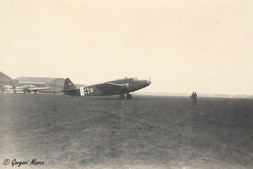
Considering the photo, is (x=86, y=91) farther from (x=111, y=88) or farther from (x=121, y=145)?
(x=121, y=145)

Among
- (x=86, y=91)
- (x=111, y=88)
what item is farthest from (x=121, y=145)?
(x=86, y=91)

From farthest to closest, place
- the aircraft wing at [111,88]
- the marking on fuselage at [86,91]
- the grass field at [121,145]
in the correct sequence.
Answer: the marking on fuselage at [86,91]
the aircraft wing at [111,88]
the grass field at [121,145]

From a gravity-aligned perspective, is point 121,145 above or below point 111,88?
below

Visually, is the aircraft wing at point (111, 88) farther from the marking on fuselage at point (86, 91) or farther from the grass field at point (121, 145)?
the grass field at point (121, 145)

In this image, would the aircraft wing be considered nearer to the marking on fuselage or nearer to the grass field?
the marking on fuselage

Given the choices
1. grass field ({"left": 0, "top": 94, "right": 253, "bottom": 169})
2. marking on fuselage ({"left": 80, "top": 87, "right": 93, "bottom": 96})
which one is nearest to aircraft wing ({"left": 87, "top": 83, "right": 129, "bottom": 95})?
marking on fuselage ({"left": 80, "top": 87, "right": 93, "bottom": 96})

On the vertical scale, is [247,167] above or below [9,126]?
below

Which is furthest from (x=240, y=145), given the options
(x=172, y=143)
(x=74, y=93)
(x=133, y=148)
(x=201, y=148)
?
(x=74, y=93)

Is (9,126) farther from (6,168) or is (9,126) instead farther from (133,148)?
(133,148)

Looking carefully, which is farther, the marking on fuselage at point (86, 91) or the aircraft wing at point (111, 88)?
the marking on fuselage at point (86, 91)

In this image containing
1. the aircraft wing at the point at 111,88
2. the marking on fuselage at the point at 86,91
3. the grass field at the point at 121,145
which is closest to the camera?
the grass field at the point at 121,145

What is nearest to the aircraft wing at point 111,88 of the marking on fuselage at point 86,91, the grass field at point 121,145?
the marking on fuselage at point 86,91
